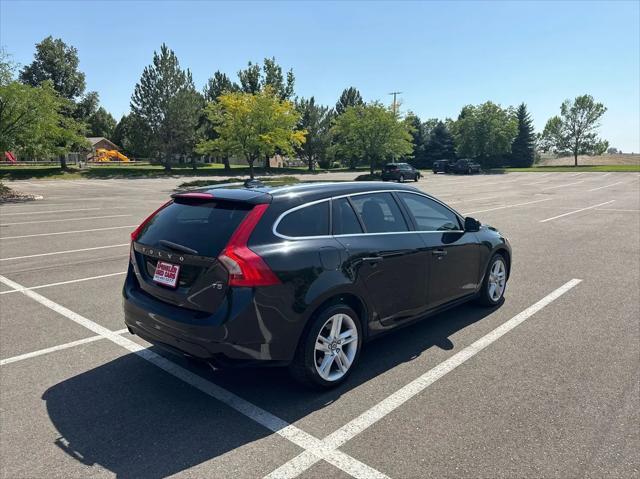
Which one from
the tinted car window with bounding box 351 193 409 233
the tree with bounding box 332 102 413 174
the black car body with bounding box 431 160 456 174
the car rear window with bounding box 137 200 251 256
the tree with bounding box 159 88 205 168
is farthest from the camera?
the black car body with bounding box 431 160 456 174

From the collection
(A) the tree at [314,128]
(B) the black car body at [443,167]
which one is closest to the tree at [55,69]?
(A) the tree at [314,128]

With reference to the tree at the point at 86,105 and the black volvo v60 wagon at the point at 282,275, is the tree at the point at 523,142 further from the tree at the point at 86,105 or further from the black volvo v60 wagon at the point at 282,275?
the black volvo v60 wagon at the point at 282,275

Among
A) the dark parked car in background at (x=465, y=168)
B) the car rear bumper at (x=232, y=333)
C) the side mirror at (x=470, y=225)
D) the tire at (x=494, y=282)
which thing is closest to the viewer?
the car rear bumper at (x=232, y=333)

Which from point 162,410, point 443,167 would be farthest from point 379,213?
point 443,167

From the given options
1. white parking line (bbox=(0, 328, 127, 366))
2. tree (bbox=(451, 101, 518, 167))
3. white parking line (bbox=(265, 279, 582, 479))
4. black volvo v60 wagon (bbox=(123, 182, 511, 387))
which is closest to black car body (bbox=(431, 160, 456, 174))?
tree (bbox=(451, 101, 518, 167))

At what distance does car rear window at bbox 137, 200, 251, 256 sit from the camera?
10.6 feet

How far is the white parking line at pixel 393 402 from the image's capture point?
8.71ft

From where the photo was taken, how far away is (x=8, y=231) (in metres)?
11.4

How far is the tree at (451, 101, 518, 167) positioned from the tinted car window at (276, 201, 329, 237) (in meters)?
65.9

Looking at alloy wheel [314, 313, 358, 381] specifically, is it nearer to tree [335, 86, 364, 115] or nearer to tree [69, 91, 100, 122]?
tree [69, 91, 100, 122]

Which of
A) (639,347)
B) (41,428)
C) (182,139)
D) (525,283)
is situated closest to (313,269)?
(41,428)

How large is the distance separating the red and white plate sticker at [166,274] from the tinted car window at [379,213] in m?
1.62

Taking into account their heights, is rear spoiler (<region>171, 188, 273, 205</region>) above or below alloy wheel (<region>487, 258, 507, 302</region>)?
above

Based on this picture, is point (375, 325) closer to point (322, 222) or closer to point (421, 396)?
point (421, 396)
